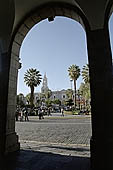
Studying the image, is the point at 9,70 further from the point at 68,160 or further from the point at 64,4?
the point at 68,160

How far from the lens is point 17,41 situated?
462 cm

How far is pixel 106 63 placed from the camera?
3.21 meters

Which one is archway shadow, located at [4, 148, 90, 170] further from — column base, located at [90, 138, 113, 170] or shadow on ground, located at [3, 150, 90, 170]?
column base, located at [90, 138, 113, 170]

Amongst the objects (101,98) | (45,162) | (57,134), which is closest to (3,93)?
(45,162)

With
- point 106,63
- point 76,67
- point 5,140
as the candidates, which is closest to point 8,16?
point 106,63

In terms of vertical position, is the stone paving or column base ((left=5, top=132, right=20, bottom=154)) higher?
column base ((left=5, top=132, right=20, bottom=154))

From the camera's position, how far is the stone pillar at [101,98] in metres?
2.91

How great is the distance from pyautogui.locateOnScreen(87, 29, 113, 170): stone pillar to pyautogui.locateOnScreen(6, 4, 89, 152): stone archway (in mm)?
999

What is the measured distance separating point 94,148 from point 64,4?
12.9ft

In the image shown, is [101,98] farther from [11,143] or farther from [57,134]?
[57,134]

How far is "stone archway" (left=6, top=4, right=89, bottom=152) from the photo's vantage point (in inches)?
160

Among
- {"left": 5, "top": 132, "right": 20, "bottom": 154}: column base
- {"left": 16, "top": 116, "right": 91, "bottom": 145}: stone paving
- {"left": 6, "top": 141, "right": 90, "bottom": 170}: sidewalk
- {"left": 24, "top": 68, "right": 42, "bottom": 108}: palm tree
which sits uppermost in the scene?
{"left": 24, "top": 68, "right": 42, "bottom": 108}: palm tree

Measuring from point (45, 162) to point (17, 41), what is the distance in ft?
11.9

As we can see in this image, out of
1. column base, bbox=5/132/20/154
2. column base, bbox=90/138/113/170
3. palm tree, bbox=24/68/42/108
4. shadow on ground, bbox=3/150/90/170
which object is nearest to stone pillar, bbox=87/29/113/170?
column base, bbox=90/138/113/170
